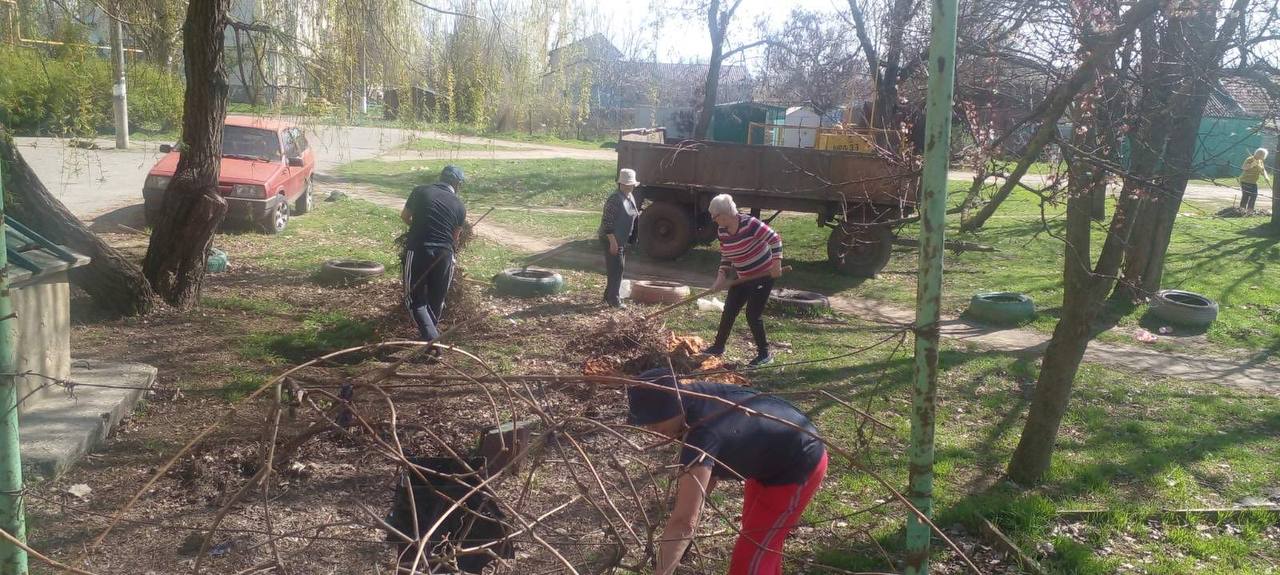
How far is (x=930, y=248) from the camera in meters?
2.71

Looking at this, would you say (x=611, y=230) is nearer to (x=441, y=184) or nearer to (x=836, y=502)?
(x=441, y=184)

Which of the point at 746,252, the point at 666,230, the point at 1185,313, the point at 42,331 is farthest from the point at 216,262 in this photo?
the point at 1185,313

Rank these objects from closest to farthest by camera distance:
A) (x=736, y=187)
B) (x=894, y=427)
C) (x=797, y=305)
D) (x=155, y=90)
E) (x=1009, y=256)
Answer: (x=894, y=427)
(x=155, y=90)
(x=797, y=305)
(x=736, y=187)
(x=1009, y=256)

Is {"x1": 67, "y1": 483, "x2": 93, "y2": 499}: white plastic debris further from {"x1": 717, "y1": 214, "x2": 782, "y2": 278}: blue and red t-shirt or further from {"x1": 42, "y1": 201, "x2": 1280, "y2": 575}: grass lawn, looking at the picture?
{"x1": 717, "y1": 214, "x2": 782, "y2": 278}: blue and red t-shirt

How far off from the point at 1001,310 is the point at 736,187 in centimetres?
423

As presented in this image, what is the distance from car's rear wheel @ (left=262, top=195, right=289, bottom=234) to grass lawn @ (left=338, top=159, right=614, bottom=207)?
463 cm

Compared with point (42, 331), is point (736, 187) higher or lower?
higher

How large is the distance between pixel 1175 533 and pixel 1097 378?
11.2 ft

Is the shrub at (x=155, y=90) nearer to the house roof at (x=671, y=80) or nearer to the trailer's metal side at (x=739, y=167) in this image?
the trailer's metal side at (x=739, y=167)

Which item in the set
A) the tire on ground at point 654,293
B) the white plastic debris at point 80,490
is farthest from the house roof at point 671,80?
the white plastic debris at point 80,490

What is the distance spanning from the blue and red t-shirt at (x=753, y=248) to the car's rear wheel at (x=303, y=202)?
9805 mm

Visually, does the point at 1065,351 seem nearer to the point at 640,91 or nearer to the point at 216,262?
the point at 216,262

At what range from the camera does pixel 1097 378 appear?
823 centimetres

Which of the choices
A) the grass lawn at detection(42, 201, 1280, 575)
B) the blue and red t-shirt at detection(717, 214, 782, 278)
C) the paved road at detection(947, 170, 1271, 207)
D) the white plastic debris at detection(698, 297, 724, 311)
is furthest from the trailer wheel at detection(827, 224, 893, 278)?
the paved road at detection(947, 170, 1271, 207)
